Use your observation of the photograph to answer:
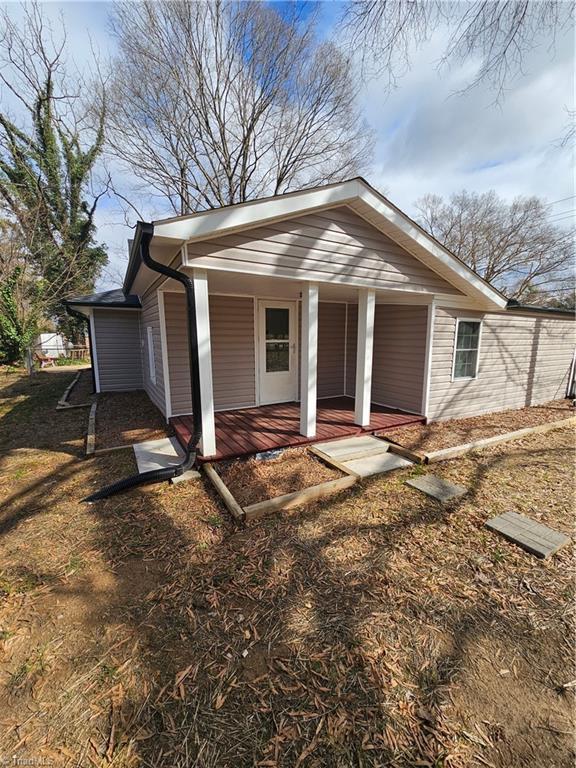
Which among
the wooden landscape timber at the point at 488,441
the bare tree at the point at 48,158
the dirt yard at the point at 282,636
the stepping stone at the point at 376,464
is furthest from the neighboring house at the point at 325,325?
the bare tree at the point at 48,158

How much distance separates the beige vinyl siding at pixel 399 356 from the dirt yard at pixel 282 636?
3093mm

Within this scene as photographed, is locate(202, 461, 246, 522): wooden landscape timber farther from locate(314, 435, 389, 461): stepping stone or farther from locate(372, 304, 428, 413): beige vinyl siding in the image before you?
locate(372, 304, 428, 413): beige vinyl siding

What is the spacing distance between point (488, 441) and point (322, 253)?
3.97 meters

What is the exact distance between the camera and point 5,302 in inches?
581

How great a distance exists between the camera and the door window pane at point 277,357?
21.6ft

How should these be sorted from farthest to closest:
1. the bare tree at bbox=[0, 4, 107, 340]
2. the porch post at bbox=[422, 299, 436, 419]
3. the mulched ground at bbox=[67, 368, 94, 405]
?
the bare tree at bbox=[0, 4, 107, 340] < the mulched ground at bbox=[67, 368, 94, 405] < the porch post at bbox=[422, 299, 436, 419]

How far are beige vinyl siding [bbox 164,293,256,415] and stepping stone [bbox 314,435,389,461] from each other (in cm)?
224

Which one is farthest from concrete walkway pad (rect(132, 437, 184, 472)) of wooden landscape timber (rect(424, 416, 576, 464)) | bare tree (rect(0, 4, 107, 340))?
bare tree (rect(0, 4, 107, 340))

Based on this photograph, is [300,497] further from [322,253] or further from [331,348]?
[331,348]

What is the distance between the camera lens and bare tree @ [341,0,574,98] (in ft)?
11.9

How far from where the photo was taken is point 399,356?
662 centimetres

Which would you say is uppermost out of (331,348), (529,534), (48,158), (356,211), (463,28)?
(48,158)

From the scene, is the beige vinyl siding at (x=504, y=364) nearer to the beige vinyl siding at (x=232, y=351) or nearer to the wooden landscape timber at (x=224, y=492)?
the beige vinyl siding at (x=232, y=351)

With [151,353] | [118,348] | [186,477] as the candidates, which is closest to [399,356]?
[186,477]
